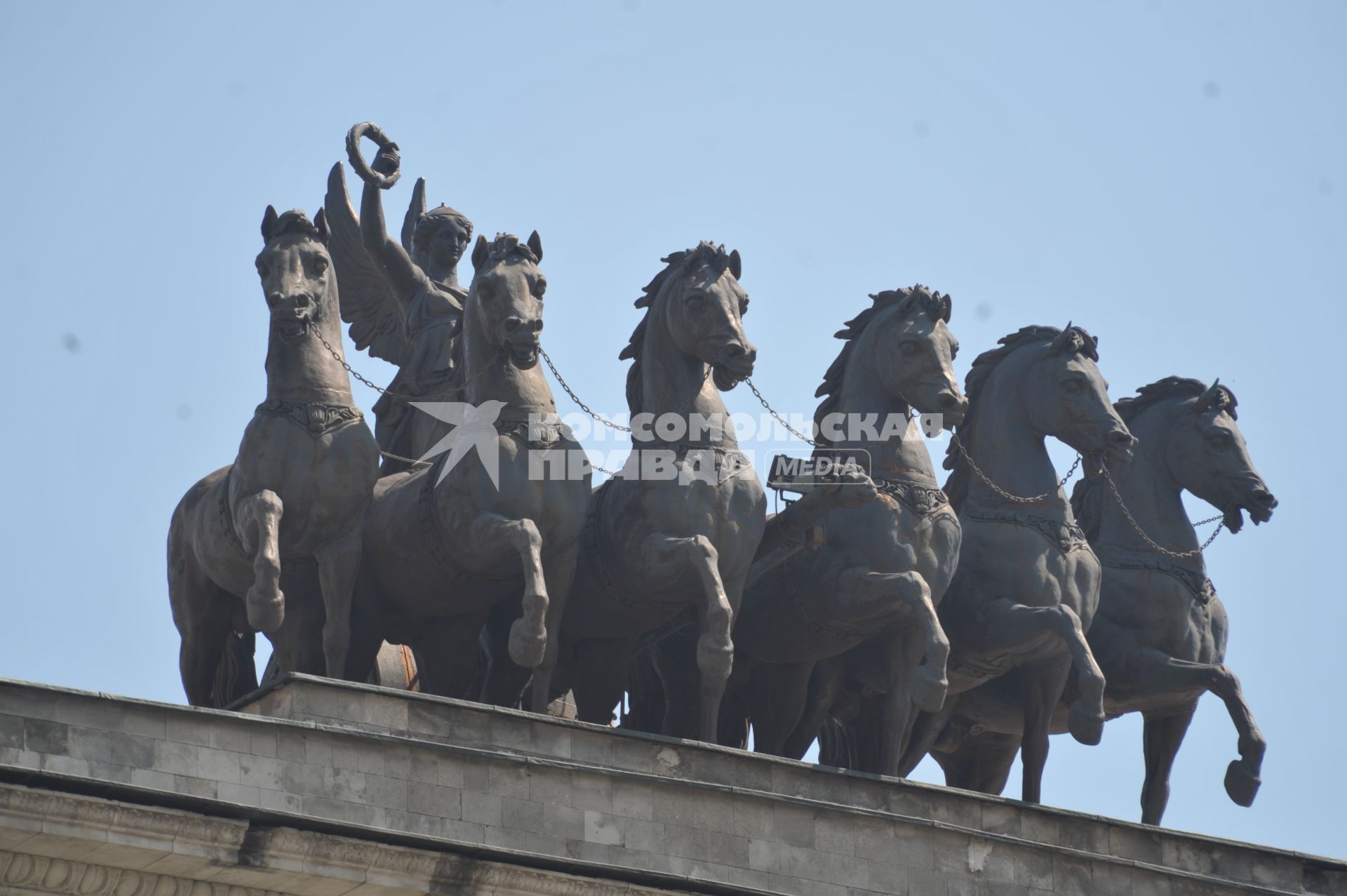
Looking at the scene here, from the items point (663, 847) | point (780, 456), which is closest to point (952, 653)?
point (780, 456)

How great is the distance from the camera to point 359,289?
2978 centimetres

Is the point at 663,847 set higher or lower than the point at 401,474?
lower

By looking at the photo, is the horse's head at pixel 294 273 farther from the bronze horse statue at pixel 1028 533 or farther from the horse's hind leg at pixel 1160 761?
the horse's hind leg at pixel 1160 761

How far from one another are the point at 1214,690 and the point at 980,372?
318 cm

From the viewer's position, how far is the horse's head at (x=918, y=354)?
2623 cm

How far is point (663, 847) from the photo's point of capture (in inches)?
933

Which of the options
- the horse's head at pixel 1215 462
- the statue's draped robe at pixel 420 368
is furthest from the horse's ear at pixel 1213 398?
the statue's draped robe at pixel 420 368

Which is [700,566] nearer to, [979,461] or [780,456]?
[780,456]

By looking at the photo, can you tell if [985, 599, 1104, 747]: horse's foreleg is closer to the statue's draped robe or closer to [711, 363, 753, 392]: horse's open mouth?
[711, 363, 753, 392]: horse's open mouth

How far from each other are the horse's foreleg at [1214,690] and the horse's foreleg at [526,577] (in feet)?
17.9

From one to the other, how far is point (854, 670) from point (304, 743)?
5.88m

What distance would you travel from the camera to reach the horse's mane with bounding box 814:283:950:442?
26578 millimetres

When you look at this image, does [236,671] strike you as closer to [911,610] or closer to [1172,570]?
[911,610]

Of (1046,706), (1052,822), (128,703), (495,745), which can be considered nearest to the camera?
(128,703)
